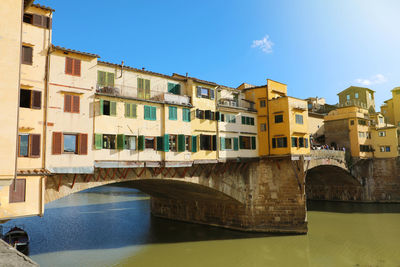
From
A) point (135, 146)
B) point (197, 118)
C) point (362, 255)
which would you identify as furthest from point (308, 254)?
point (135, 146)

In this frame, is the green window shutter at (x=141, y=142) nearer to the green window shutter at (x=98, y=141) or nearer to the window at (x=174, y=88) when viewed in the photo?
the green window shutter at (x=98, y=141)

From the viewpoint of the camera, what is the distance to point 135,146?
24.0 metres

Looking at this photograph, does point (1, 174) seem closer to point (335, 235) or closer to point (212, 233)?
point (212, 233)

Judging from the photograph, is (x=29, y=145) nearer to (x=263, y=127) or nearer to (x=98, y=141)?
(x=98, y=141)

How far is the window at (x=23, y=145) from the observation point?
18.0m

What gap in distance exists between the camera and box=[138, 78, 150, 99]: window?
1011 inches

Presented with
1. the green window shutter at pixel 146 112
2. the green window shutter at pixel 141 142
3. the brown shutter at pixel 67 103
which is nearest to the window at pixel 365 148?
the green window shutter at pixel 146 112

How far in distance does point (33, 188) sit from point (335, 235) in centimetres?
3027

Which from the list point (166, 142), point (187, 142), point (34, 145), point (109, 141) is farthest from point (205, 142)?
point (34, 145)

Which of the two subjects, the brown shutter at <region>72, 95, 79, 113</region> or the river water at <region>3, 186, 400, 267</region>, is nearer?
the brown shutter at <region>72, 95, 79, 113</region>

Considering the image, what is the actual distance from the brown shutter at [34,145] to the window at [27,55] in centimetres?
481

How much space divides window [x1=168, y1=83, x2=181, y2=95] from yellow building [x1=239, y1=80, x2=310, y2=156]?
10048mm

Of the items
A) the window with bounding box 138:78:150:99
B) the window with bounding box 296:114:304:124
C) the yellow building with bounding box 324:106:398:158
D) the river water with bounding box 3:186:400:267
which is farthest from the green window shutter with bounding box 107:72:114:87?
the yellow building with bounding box 324:106:398:158

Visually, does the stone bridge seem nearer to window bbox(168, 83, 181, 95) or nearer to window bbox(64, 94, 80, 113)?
window bbox(64, 94, 80, 113)
